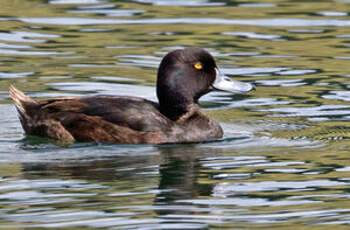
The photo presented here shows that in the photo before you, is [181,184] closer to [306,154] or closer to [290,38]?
[306,154]

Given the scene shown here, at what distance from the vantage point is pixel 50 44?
15828 millimetres

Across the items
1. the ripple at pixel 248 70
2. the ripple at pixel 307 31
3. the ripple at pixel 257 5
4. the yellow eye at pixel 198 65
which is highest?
the yellow eye at pixel 198 65

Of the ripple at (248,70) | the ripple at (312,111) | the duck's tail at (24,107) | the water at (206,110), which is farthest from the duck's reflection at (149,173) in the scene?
the ripple at (248,70)

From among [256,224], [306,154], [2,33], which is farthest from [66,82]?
[256,224]

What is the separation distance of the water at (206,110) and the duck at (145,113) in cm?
16

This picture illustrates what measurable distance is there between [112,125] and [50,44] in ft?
17.2

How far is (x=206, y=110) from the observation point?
12.8 m

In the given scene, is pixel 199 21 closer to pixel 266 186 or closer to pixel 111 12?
pixel 111 12

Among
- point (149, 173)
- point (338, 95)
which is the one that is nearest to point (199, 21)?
→ point (338, 95)

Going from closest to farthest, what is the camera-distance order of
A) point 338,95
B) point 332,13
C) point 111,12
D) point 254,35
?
point 338,95
point 254,35
point 332,13
point 111,12

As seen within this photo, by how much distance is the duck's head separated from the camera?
1112 cm

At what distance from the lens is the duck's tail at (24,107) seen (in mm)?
11292

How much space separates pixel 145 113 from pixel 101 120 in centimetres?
46

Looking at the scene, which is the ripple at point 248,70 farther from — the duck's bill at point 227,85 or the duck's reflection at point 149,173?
the duck's reflection at point 149,173
